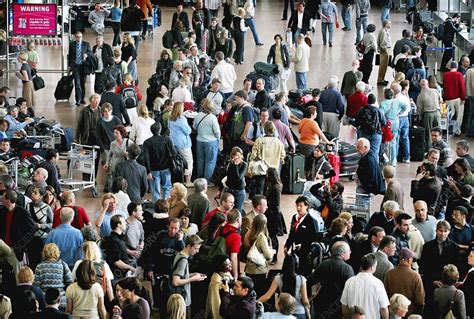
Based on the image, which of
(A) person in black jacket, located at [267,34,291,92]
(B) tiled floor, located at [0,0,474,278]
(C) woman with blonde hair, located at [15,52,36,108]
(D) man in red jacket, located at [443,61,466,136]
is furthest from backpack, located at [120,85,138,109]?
(D) man in red jacket, located at [443,61,466,136]

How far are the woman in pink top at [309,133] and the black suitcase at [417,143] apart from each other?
2.54m

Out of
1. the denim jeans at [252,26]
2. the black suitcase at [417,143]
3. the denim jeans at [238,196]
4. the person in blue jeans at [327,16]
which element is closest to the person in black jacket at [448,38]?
the person in blue jeans at [327,16]

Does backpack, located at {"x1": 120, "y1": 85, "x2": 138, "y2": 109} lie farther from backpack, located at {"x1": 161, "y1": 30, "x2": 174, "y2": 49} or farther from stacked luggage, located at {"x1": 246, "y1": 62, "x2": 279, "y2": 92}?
backpack, located at {"x1": 161, "y1": 30, "x2": 174, "y2": 49}

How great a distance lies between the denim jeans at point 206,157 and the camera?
19.8 metres

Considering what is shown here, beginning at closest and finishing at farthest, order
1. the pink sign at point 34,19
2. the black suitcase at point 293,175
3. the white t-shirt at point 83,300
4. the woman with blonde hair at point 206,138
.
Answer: the white t-shirt at point 83,300 → the woman with blonde hair at point 206,138 → the black suitcase at point 293,175 → the pink sign at point 34,19

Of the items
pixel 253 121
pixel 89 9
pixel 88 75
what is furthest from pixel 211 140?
pixel 89 9

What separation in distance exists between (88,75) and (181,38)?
2499mm

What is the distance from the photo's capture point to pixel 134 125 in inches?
770

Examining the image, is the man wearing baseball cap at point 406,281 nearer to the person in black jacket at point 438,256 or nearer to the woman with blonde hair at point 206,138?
the person in black jacket at point 438,256

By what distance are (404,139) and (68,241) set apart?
8.72 m

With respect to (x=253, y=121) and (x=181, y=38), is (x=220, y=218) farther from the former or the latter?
(x=181, y=38)

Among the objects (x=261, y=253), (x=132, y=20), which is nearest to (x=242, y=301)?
(x=261, y=253)

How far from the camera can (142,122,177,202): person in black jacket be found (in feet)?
60.6

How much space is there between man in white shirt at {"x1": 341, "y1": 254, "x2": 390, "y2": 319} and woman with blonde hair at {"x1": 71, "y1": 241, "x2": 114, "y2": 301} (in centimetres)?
256
